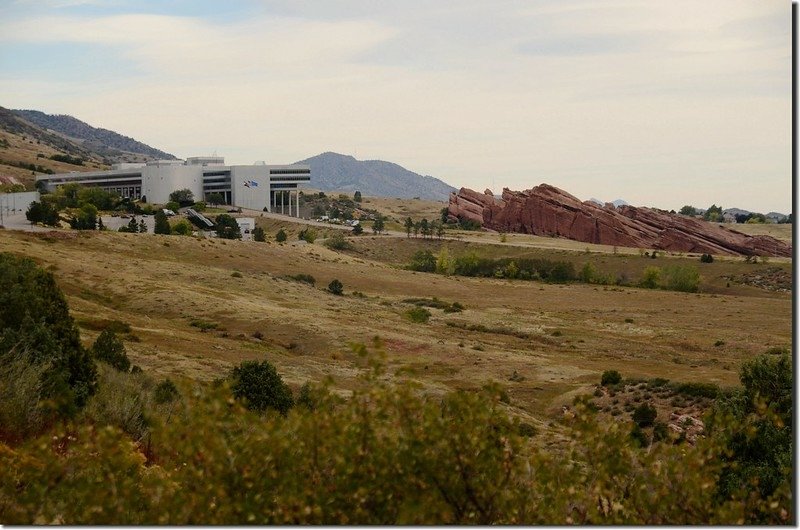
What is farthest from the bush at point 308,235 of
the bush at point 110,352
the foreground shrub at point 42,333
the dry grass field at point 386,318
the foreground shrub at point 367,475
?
the foreground shrub at point 367,475

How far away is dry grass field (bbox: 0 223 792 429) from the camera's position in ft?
178

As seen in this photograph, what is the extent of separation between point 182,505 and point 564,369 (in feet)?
168

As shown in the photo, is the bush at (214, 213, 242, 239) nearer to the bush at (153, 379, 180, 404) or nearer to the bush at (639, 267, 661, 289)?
the bush at (639, 267, 661, 289)

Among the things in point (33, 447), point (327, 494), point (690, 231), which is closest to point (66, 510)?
point (33, 447)

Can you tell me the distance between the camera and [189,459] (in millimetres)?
12547

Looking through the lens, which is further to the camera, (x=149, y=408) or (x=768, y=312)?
(x=768, y=312)

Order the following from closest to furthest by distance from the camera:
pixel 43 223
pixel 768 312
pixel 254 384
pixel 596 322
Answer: pixel 254 384, pixel 596 322, pixel 768 312, pixel 43 223

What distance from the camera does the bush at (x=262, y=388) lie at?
34.4 m

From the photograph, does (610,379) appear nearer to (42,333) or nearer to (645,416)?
(645,416)

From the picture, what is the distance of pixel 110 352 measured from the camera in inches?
1510

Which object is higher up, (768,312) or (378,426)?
(378,426)

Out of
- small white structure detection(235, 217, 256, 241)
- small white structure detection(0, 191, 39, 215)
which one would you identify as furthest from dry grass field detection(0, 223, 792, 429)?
small white structure detection(0, 191, 39, 215)

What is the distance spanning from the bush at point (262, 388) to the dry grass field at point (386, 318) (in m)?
5.51

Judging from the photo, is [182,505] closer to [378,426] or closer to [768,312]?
[378,426]
